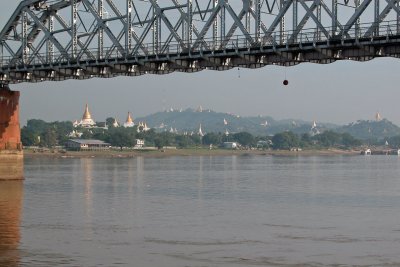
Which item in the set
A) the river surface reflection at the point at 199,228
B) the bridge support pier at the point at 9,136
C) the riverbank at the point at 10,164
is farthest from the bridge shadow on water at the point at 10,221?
the bridge support pier at the point at 9,136

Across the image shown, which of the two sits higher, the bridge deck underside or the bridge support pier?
the bridge deck underside

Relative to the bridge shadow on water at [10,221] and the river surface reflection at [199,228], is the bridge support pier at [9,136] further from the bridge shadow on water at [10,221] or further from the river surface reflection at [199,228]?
the river surface reflection at [199,228]

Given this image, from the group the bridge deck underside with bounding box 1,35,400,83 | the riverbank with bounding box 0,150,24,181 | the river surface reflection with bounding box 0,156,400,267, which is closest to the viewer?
the river surface reflection with bounding box 0,156,400,267

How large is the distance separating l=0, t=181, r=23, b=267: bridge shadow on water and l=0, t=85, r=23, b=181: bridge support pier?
1810 millimetres

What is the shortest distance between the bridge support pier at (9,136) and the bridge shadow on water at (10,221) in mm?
1810

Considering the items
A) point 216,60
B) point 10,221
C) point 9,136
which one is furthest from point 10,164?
point 10,221

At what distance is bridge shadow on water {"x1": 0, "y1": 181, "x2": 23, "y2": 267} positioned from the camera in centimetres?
4388

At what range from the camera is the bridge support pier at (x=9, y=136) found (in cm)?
9575

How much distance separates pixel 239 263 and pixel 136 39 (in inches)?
1795

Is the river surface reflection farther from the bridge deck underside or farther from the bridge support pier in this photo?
the bridge deck underside

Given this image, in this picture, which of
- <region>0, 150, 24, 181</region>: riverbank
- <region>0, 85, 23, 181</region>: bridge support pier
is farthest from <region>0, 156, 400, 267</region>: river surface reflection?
<region>0, 85, 23, 181</region>: bridge support pier

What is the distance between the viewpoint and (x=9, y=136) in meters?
96.2

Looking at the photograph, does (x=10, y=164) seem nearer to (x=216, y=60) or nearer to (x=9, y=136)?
(x=9, y=136)

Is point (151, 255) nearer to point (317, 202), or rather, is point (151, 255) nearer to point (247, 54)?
point (247, 54)
